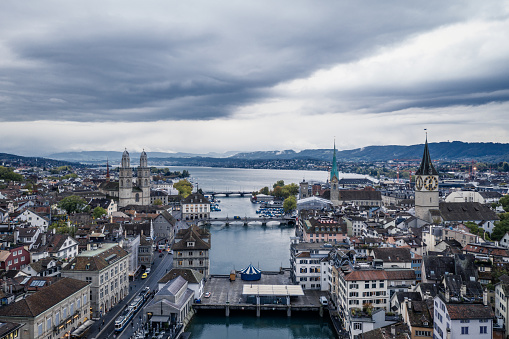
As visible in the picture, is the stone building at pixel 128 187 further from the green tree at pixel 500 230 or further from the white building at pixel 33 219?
the green tree at pixel 500 230

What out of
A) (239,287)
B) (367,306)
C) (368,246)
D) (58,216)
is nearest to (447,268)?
(367,306)

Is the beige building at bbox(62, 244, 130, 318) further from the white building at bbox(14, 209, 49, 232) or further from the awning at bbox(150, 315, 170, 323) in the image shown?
the white building at bbox(14, 209, 49, 232)

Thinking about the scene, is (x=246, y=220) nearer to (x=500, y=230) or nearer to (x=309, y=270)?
(x=500, y=230)

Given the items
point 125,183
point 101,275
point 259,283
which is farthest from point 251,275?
point 125,183

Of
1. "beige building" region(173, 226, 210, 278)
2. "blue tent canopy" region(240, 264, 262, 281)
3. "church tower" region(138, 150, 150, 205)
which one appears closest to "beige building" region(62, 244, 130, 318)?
"beige building" region(173, 226, 210, 278)

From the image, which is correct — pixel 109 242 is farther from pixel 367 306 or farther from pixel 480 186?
pixel 480 186
